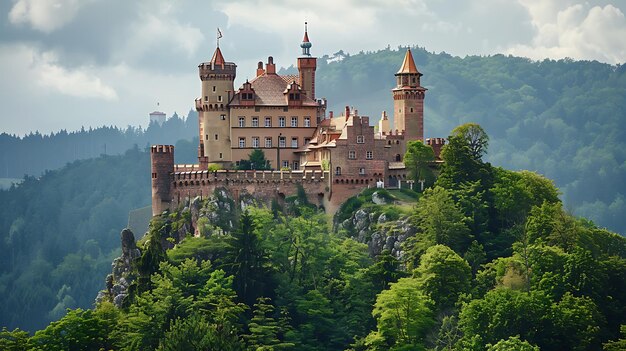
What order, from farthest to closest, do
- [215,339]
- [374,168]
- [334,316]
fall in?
[374,168] < [334,316] < [215,339]

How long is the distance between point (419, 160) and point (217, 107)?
16.9 metres

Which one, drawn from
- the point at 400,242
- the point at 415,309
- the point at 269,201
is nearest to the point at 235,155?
the point at 269,201

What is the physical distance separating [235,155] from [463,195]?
18967 mm

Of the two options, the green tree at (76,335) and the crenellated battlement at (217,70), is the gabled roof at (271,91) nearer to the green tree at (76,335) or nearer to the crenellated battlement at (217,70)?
the crenellated battlement at (217,70)

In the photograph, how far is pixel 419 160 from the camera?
131125 millimetres

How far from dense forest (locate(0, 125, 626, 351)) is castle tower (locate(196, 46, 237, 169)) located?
5.80 meters

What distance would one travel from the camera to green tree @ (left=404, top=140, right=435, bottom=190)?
131m

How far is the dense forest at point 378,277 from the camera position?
113 m

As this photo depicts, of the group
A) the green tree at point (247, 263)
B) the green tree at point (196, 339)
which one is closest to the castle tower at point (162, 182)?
the green tree at point (247, 263)

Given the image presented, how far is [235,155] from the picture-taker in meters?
136

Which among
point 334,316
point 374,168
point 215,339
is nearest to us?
point 215,339

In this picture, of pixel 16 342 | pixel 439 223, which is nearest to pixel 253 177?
pixel 439 223

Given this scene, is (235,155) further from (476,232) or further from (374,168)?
(476,232)

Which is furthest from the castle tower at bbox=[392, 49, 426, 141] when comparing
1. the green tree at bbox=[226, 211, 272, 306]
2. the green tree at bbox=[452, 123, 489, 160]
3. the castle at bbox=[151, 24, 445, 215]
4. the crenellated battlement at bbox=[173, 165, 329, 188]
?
the green tree at bbox=[226, 211, 272, 306]
